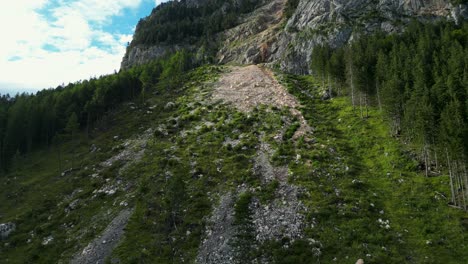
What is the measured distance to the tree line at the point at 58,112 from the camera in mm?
80750

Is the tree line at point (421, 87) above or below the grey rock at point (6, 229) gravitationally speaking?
above

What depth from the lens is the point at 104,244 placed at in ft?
113

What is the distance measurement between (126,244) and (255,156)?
25585mm

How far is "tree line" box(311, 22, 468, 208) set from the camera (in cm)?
3916

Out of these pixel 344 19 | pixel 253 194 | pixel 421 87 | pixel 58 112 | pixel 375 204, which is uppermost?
pixel 344 19

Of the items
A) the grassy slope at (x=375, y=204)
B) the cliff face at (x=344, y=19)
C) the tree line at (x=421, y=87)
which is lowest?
the grassy slope at (x=375, y=204)

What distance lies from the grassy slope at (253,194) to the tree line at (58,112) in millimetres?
11159

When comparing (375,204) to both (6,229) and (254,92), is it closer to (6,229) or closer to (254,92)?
(6,229)

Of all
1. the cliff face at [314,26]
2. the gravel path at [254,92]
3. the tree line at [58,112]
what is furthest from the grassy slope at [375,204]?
the tree line at [58,112]

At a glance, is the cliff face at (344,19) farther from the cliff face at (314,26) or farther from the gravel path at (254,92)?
the gravel path at (254,92)

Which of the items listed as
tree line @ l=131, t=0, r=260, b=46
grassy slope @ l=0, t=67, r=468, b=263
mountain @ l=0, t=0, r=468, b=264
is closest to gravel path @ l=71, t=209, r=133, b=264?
mountain @ l=0, t=0, r=468, b=264

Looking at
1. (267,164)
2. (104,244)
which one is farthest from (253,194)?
(104,244)

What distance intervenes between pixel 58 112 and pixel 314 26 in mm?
93117

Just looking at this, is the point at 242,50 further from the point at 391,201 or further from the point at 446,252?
the point at 446,252
